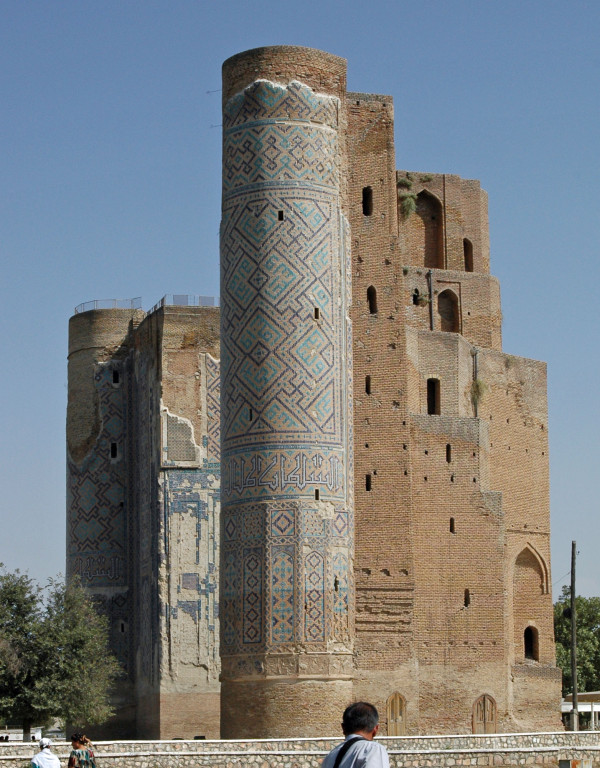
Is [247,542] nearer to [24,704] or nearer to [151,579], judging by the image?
[24,704]

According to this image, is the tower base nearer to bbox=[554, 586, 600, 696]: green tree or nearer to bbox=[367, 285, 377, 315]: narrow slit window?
bbox=[367, 285, 377, 315]: narrow slit window

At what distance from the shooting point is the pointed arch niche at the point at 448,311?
33750 millimetres

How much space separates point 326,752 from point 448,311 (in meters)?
17.1

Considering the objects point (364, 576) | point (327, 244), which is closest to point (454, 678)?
point (364, 576)

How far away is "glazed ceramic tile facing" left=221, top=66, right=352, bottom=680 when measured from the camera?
22438 millimetres

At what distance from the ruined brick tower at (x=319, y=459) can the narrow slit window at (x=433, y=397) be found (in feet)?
0.16

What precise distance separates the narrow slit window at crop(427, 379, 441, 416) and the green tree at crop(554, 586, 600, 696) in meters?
20.6

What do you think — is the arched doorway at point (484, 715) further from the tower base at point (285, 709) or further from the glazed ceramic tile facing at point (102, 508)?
the glazed ceramic tile facing at point (102, 508)

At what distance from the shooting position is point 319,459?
896 inches

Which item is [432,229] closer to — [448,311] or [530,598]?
[448,311]

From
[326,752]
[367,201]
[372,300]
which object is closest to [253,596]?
[326,752]

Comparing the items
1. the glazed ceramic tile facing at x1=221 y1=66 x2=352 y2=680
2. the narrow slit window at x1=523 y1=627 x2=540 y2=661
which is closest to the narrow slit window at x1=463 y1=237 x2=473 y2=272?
the narrow slit window at x1=523 y1=627 x2=540 y2=661

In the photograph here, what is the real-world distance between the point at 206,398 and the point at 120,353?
11.9 feet

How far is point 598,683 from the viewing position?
1983 inches
